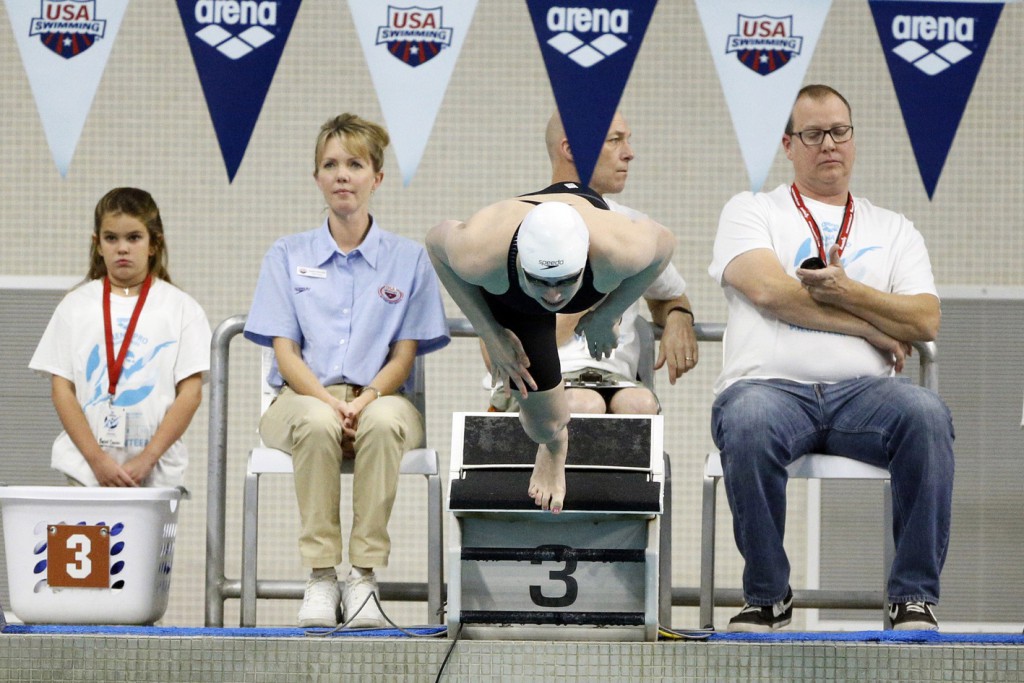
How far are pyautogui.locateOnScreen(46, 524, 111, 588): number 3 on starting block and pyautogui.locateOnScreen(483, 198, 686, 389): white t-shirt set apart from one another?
3.70 feet

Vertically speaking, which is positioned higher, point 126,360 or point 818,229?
point 818,229

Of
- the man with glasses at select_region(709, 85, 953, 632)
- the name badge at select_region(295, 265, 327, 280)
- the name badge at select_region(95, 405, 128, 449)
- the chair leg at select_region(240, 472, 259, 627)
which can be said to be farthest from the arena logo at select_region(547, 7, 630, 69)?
the name badge at select_region(95, 405, 128, 449)

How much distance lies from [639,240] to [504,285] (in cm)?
31

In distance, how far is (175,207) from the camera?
4895 millimetres

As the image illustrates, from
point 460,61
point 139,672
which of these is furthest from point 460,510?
point 460,61

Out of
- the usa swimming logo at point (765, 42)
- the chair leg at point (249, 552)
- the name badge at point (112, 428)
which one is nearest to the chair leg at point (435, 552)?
the chair leg at point (249, 552)

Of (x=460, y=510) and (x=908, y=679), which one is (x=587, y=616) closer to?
(x=460, y=510)

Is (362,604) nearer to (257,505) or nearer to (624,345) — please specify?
(257,505)

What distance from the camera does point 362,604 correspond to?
317 centimetres

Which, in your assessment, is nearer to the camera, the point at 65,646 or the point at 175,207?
the point at 65,646

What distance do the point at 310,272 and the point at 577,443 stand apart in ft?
3.69

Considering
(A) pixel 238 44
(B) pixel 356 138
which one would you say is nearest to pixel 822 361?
(B) pixel 356 138

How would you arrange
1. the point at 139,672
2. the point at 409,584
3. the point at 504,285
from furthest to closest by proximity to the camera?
the point at 409,584, the point at 139,672, the point at 504,285

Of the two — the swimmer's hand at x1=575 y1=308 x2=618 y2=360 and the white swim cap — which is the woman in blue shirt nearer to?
the swimmer's hand at x1=575 y1=308 x2=618 y2=360
